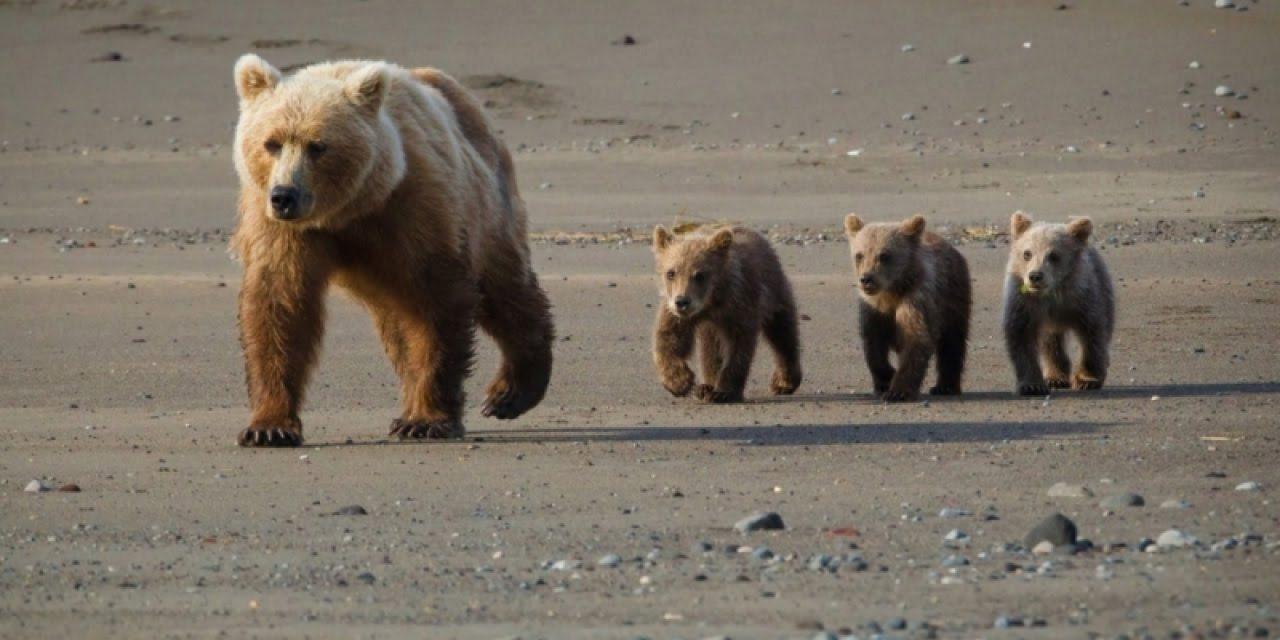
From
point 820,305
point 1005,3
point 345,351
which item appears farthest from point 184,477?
point 1005,3

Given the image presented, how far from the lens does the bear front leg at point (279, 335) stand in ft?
27.6

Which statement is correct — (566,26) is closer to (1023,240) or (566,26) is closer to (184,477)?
(1023,240)

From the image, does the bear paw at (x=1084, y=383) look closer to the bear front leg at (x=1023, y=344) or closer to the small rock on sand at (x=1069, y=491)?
the bear front leg at (x=1023, y=344)

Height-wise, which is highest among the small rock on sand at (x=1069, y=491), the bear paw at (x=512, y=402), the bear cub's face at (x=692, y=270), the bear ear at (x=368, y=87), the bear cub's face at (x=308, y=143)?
the bear ear at (x=368, y=87)

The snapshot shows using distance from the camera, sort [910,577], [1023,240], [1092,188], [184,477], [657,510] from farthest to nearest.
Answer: [1092,188]
[1023,240]
[184,477]
[657,510]
[910,577]

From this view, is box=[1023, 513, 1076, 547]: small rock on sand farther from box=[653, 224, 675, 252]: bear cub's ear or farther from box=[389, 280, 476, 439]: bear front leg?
box=[653, 224, 675, 252]: bear cub's ear

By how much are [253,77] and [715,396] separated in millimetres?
3113

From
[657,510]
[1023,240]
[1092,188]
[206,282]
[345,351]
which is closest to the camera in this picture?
[657,510]

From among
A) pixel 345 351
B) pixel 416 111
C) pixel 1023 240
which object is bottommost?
pixel 345 351

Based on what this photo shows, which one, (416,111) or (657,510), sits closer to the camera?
(657,510)

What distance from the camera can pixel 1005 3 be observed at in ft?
82.4

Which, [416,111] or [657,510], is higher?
[416,111]

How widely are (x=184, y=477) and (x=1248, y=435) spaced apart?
4.17 meters

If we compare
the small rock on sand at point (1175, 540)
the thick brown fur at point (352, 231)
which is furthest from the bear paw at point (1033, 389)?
the small rock on sand at point (1175, 540)
